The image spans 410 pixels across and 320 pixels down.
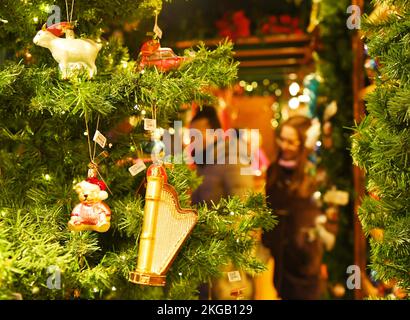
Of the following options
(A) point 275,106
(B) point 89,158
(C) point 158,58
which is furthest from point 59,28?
(A) point 275,106

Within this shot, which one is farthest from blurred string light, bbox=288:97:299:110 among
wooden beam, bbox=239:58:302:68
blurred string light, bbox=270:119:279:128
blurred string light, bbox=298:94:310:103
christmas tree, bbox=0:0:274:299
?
christmas tree, bbox=0:0:274:299

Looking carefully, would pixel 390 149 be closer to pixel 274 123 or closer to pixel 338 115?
pixel 338 115

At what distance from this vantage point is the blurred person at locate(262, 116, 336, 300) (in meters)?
3.13

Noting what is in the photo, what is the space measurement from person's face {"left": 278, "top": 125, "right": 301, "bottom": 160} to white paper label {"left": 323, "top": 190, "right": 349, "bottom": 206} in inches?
11.2

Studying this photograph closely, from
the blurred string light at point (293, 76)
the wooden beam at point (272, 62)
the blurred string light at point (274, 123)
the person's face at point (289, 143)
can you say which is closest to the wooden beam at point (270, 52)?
the wooden beam at point (272, 62)

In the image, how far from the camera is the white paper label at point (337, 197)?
3098 mm

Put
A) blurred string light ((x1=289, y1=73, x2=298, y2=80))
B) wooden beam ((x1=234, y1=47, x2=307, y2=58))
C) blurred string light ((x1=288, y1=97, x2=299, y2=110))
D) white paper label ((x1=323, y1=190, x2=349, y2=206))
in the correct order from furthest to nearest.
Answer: blurred string light ((x1=289, y1=73, x2=298, y2=80)), blurred string light ((x1=288, y1=97, x2=299, y2=110)), wooden beam ((x1=234, y1=47, x2=307, y2=58)), white paper label ((x1=323, y1=190, x2=349, y2=206))

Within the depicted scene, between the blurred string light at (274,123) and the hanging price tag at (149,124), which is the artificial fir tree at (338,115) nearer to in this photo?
the blurred string light at (274,123)

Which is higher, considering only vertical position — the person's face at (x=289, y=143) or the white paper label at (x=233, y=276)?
the person's face at (x=289, y=143)

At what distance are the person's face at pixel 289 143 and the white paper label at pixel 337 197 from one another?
0.28 m

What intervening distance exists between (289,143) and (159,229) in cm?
185

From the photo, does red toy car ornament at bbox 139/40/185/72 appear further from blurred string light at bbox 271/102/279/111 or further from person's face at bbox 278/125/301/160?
blurred string light at bbox 271/102/279/111

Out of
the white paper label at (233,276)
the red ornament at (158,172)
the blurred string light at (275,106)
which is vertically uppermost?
the blurred string light at (275,106)

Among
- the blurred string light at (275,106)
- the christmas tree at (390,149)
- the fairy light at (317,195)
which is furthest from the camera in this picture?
the blurred string light at (275,106)
